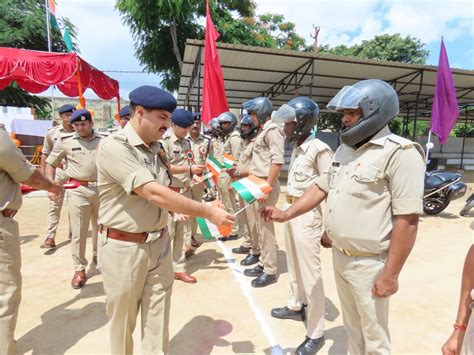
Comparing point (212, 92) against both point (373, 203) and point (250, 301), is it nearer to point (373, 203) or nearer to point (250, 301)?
point (250, 301)

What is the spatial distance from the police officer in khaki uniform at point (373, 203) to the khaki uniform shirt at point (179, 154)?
2662 mm

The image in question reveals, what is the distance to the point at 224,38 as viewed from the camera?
15961mm

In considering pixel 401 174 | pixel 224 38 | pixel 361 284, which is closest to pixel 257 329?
pixel 361 284

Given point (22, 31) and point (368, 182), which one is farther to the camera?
point (22, 31)

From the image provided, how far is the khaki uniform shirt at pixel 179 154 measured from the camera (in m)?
4.07

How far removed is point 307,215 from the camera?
263cm

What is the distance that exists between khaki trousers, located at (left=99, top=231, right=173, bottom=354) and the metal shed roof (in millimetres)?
6905

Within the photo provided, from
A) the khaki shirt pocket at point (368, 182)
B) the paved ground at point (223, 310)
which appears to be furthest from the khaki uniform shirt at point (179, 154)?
the khaki shirt pocket at point (368, 182)

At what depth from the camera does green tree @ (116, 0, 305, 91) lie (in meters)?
14.3

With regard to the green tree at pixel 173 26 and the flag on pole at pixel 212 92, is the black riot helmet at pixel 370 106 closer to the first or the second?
the flag on pole at pixel 212 92

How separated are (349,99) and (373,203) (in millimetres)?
609

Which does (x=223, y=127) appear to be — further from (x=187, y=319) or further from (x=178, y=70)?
(x=178, y=70)

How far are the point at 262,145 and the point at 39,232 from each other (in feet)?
15.9

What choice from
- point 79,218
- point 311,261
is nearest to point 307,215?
point 311,261
